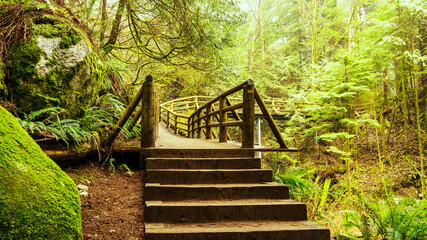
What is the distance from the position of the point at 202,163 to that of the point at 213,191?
27.0 inches

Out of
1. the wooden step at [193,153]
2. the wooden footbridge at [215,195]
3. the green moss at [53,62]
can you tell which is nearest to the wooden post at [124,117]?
the wooden footbridge at [215,195]

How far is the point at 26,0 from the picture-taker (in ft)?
13.8

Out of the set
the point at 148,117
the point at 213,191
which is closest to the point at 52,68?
the point at 148,117

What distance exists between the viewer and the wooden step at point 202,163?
3656 mm

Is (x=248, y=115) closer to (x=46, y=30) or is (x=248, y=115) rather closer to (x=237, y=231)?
(x=237, y=231)

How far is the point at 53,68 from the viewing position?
390 centimetres

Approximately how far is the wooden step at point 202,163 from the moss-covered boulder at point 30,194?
148cm

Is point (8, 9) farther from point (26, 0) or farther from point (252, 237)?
point (252, 237)

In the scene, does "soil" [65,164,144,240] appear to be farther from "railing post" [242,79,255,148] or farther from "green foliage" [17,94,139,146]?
"railing post" [242,79,255,148]

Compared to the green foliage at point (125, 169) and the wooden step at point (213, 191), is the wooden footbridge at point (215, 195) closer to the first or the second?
the wooden step at point (213, 191)

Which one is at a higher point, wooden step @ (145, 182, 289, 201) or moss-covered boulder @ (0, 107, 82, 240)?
moss-covered boulder @ (0, 107, 82, 240)

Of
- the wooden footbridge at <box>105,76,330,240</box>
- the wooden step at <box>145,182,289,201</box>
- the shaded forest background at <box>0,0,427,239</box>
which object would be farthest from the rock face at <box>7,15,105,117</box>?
the wooden step at <box>145,182,289,201</box>

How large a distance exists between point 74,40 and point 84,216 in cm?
315

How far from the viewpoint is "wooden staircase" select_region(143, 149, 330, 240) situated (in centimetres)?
257
